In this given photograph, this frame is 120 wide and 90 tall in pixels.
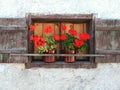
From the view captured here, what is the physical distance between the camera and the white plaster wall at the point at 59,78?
13.6 feet

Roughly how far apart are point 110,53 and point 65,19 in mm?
766

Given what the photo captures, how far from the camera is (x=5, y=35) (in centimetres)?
407

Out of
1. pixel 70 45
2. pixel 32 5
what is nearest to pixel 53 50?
pixel 70 45

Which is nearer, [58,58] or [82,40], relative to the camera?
[82,40]

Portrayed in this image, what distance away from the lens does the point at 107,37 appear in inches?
162

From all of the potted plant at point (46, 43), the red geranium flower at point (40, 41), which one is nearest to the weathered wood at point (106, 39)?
the potted plant at point (46, 43)

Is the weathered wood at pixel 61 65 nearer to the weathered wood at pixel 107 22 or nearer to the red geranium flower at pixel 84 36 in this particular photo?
the red geranium flower at pixel 84 36

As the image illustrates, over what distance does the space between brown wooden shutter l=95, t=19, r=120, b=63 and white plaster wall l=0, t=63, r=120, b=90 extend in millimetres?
193

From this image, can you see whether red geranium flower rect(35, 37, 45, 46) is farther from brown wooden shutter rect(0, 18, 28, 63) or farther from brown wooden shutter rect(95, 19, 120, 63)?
brown wooden shutter rect(95, 19, 120, 63)

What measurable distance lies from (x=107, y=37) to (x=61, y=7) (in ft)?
2.44

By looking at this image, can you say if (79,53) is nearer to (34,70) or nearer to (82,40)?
(82,40)

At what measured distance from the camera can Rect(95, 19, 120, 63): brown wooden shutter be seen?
13.5 feet

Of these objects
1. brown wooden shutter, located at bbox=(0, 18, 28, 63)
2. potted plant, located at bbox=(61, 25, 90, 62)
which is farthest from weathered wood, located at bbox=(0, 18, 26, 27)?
potted plant, located at bbox=(61, 25, 90, 62)

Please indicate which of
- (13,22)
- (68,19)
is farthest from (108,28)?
(13,22)
